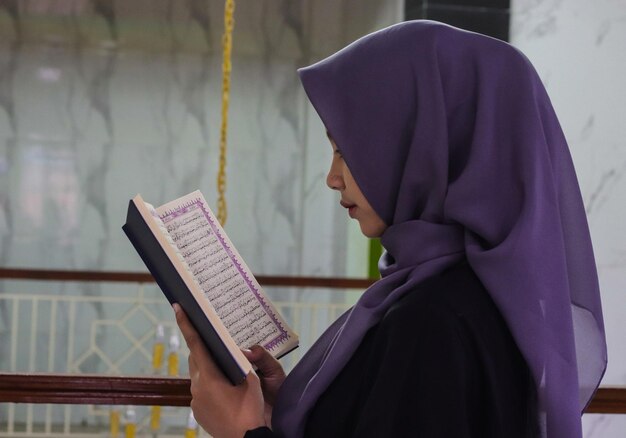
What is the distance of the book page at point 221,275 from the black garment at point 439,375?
0.31 m

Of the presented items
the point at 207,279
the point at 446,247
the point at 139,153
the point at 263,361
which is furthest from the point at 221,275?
the point at 139,153

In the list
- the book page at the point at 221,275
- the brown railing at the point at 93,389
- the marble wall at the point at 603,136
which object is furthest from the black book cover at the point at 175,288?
the marble wall at the point at 603,136

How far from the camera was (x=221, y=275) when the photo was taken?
4.66 feet

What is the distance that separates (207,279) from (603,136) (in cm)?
354

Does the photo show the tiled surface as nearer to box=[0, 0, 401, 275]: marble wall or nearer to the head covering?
box=[0, 0, 401, 275]: marble wall

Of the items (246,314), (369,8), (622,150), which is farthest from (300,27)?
(246,314)

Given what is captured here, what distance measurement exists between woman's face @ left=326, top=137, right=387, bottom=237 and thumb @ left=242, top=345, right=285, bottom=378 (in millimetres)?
300

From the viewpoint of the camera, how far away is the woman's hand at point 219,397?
48.8 inches

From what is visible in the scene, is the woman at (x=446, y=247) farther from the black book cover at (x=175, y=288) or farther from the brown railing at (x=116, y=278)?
the brown railing at (x=116, y=278)

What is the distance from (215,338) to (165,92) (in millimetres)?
5389

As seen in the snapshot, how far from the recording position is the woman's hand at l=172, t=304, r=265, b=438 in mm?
1238

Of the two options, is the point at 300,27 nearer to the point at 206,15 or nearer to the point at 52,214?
the point at 206,15

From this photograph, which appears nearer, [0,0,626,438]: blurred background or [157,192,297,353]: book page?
[157,192,297,353]: book page

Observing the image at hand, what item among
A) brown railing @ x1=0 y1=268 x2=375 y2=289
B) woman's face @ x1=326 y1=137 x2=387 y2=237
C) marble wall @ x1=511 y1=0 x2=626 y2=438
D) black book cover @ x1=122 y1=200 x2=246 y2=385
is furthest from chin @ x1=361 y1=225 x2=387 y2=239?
brown railing @ x1=0 y1=268 x2=375 y2=289
